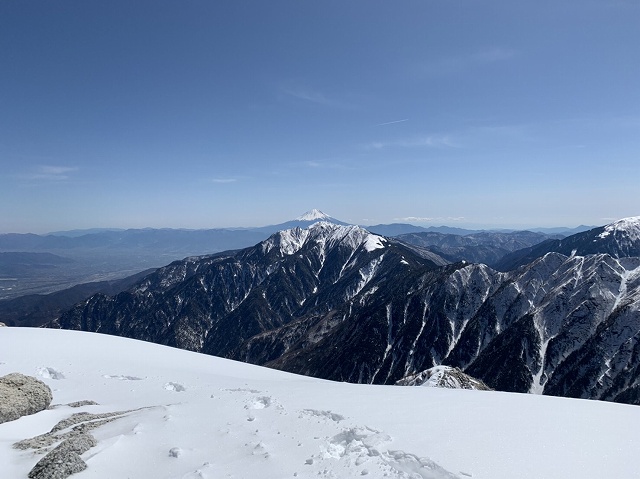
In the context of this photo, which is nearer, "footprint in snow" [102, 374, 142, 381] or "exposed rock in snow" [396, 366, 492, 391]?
"footprint in snow" [102, 374, 142, 381]

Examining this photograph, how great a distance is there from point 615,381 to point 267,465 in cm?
15230

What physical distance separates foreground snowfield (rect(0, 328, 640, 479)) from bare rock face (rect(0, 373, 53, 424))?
0.61m

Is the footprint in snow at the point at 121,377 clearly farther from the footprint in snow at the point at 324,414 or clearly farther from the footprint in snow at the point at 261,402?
the footprint in snow at the point at 324,414

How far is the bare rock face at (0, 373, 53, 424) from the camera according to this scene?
1762 centimetres

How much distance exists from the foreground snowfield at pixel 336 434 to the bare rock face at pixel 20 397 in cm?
61

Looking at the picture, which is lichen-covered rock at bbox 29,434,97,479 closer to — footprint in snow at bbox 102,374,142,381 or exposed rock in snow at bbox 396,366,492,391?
footprint in snow at bbox 102,374,142,381

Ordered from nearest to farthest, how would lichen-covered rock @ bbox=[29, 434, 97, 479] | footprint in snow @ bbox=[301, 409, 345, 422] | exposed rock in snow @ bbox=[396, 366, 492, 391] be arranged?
lichen-covered rock @ bbox=[29, 434, 97, 479] → footprint in snow @ bbox=[301, 409, 345, 422] → exposed rock in snow @ bbox=[396, 366, 492, 391]

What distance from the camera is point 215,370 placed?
3197 cm

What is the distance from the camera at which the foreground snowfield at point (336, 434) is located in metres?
12.3

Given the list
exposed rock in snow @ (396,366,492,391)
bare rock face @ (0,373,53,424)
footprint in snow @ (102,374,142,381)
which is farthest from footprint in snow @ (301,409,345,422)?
exposed rock in snow @ (396,366,492,391)

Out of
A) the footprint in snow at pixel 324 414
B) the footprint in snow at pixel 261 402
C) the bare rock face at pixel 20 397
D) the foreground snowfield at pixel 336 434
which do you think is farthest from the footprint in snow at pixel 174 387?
the footprint in snow at pixel 324 414

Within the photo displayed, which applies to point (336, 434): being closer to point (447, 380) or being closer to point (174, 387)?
point (174, 387)

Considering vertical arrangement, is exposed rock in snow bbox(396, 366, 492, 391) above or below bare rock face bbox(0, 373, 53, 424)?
below

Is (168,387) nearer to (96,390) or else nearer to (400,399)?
(96,390)
